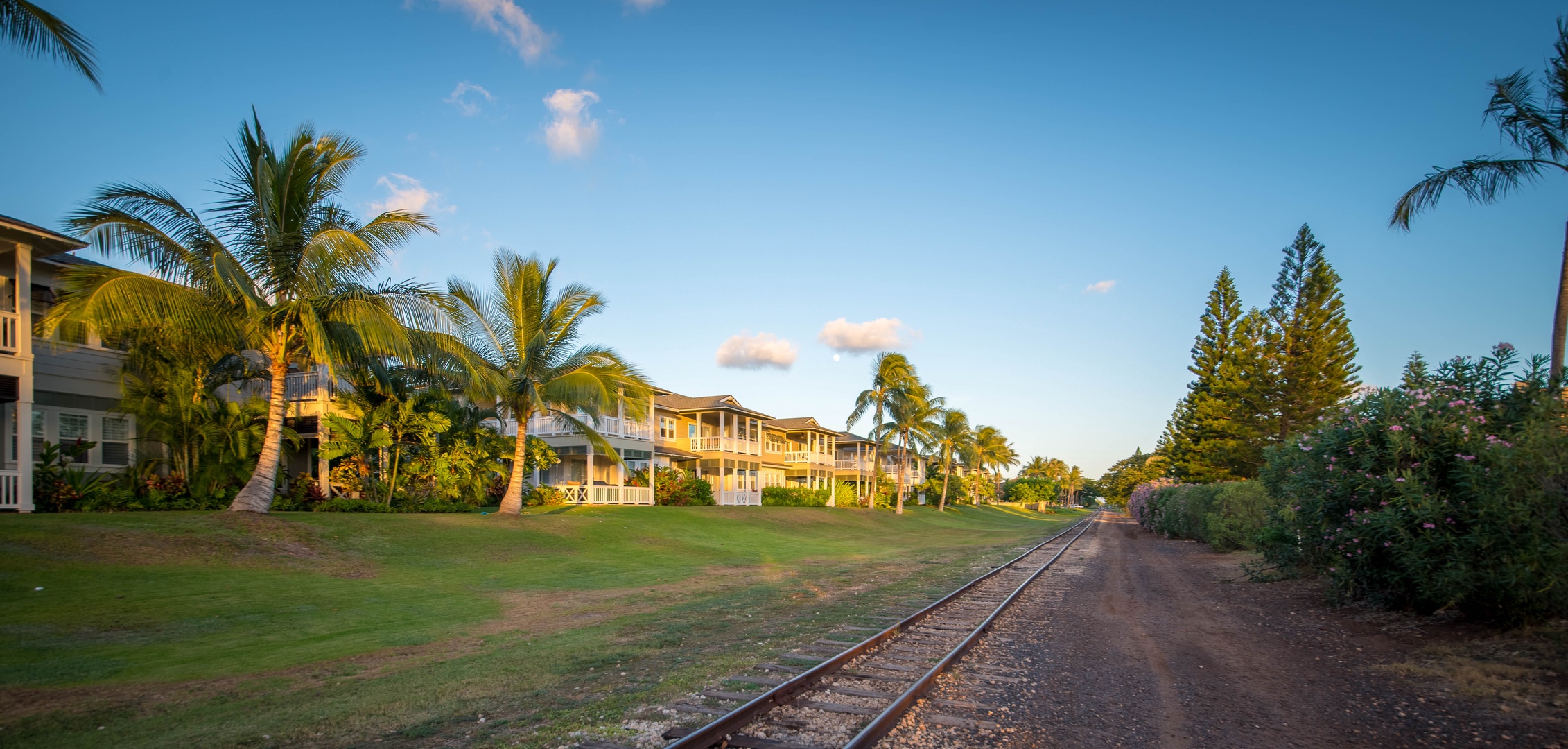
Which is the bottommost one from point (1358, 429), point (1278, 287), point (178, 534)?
point (178, 534)

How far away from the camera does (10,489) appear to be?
15391 millimetres

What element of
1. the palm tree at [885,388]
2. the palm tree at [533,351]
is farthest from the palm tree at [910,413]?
the palm tree at [533,351]

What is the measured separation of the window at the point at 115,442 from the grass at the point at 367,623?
228 inches

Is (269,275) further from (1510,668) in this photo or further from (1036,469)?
(1036,469)

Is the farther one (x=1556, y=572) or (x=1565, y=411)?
(x=1565, y=411)

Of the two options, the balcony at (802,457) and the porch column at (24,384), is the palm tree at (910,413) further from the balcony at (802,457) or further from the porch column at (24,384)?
the porch column at (24,384)

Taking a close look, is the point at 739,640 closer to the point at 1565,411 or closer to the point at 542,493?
the point at 1565,411

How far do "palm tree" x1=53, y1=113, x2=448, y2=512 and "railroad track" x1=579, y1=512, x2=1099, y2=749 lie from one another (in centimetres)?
1288

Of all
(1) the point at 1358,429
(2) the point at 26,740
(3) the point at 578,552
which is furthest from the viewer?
(3) the point at 578,552

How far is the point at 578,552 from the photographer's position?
20.3 m

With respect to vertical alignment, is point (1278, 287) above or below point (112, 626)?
above

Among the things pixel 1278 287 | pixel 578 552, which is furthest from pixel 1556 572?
pixel 1278 287

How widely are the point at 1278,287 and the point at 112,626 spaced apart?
46.1 m

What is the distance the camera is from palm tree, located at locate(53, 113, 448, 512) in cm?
1536
